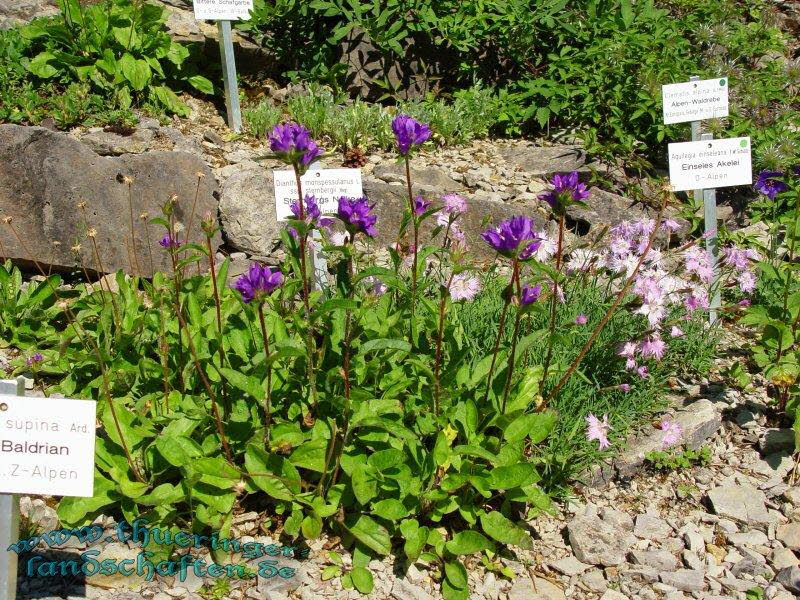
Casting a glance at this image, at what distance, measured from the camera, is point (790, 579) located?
2672mm

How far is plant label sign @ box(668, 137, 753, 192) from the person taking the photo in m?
3.85

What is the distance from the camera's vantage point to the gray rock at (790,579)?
2654mm

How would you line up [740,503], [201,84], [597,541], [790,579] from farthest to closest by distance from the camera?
1. [201,84]
2. [740,503]
3. [597,541]
4. [790,579]

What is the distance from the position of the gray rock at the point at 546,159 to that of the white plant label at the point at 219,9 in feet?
6.76

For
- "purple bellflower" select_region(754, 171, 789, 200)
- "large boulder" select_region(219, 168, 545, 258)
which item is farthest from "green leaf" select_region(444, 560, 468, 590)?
"purple bellflower" select_region(754, 171, 789, 200)

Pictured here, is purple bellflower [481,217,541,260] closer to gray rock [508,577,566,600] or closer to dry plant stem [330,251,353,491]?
dry plant stem [330,251,353,491]

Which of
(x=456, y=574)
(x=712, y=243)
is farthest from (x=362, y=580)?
(x=712, y=243)

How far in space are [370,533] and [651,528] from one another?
110cm

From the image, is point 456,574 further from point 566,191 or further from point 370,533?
point 566,191

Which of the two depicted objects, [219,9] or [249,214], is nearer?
[249,214]

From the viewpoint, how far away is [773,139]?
198 inches

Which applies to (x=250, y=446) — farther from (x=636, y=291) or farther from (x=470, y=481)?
(x=636, y=291)

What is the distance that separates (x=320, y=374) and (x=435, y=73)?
3.96 metres

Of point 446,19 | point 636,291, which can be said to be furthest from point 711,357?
point 446,19
